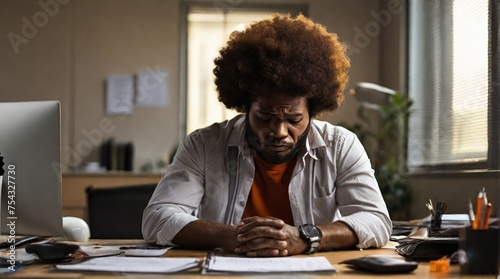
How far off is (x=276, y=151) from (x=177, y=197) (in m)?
0.33

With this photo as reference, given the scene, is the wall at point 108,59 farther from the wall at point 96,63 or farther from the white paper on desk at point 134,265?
the white paper on desk at point 134,265

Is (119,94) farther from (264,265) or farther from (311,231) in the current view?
(264,265)

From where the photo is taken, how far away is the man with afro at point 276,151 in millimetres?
1989

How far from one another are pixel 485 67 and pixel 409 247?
2168 mm

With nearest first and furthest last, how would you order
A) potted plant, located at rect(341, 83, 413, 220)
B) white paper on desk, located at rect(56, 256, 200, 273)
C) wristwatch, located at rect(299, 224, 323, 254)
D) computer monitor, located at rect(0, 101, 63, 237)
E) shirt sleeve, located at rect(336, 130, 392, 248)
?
1. white paper on desk, located at rect(56, 256, 200, 273)
2. computer monitor, located at rect(0, 101, 63, 237)
3. wristwatch, located at rect(299, 224, 323, 254)
4. shirt sleeve, located at rect(336, 130, 392, 248)
5. potted plant, located at rect(341, 83, 413, 220)

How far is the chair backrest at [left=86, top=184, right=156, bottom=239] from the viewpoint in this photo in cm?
240

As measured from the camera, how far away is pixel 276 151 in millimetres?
2061

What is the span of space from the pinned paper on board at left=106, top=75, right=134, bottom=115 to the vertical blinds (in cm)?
228

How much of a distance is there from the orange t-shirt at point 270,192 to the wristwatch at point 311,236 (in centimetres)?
41

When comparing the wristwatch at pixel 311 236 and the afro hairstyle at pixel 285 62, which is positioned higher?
the afro hairstyle at pixel 285 62

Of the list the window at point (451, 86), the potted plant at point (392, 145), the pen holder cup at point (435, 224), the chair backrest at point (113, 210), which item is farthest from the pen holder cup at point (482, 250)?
Answer: the potted plant at point (392, 145)

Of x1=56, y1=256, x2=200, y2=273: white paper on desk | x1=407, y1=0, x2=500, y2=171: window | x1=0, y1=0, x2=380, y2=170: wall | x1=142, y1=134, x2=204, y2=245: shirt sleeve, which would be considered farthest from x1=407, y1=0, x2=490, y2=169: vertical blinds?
x1=56, y1=256, x2=200, y2=273: white paper on desk

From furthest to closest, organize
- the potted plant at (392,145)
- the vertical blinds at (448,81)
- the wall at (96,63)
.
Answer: the wall at (96,63)
the potted plant at (392,145)
the vertical blinds at (448,81)

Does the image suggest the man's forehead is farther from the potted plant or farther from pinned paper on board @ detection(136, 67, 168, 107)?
pinned paper on board @ detection(136, 67, 168, 107)
